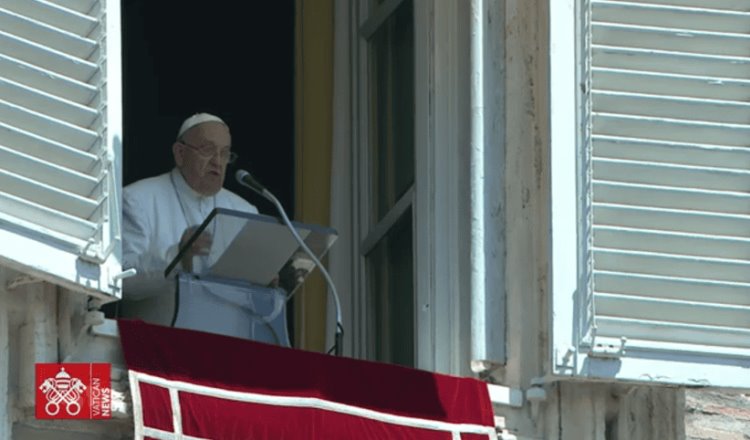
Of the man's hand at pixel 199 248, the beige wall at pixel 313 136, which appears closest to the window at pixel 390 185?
the beige wall at pixel 313 136

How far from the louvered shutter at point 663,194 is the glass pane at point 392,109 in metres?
0.91

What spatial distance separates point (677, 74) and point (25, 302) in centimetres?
201

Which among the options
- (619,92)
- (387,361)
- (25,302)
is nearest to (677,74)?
(619,92)

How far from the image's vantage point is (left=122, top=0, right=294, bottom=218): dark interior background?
1248cm

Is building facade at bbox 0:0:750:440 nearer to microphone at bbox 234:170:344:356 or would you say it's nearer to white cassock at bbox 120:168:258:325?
microphone at bbox 234:170:344:356

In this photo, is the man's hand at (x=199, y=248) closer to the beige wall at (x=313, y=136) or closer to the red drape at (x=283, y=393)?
the red drape at (x=283, y=393)

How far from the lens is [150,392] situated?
9.00 metres

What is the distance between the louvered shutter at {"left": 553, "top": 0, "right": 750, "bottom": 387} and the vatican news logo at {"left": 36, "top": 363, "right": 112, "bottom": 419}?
1297 millimetres

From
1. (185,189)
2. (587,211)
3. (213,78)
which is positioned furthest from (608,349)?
(213,78)

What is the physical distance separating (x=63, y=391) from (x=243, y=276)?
3.43 ft

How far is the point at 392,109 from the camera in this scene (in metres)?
10.8

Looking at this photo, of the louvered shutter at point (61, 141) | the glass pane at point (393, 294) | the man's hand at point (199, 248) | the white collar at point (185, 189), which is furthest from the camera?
the white collar at point (185, 189)

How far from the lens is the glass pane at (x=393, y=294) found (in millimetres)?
10445

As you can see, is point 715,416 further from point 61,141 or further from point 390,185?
point 61,141
